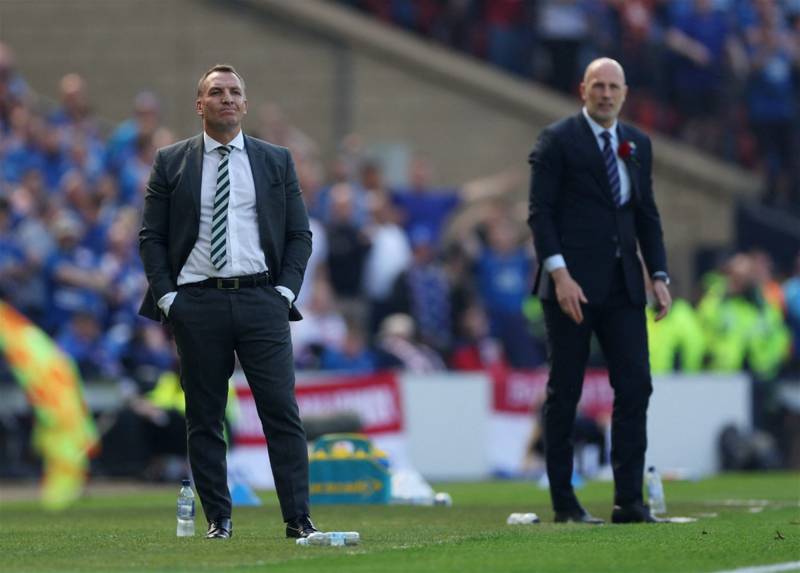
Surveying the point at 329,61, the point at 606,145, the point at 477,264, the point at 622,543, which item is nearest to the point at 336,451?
the point at 606,145

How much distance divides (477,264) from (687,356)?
2688 millimetres

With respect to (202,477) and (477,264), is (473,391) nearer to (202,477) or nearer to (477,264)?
(477,264)

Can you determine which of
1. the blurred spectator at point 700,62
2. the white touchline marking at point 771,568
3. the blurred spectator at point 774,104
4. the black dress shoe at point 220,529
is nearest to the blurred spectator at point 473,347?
the blurred spectator at point 700,62

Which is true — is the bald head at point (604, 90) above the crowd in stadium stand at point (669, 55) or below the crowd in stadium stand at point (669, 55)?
below

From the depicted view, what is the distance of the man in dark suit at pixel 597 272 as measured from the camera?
1106 centimetres

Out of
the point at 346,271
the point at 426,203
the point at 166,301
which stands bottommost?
the point at 166,301

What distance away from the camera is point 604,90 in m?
11.0

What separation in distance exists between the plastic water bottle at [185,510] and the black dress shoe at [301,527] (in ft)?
1.71

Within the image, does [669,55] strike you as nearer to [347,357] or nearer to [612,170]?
[347,357]

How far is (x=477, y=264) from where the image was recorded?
2253cm

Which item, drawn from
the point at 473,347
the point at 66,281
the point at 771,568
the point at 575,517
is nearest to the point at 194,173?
the point at 575,517

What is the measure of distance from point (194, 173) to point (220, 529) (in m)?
1.77

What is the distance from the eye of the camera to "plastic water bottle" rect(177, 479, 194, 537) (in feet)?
31.8

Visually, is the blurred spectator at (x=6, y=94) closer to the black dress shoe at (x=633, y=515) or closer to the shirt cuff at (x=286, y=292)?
the black dress shoe at (x=633, y=515)
